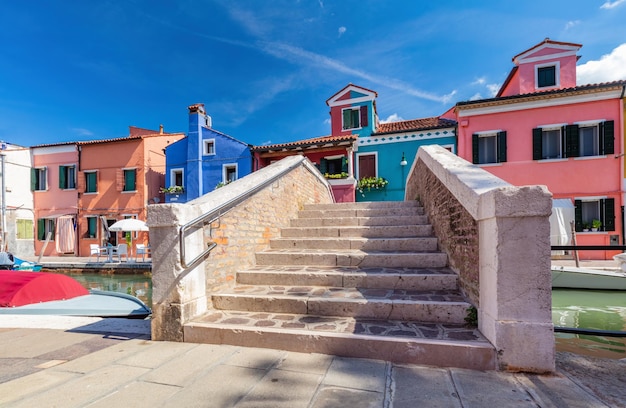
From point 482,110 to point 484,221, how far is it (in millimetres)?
11323

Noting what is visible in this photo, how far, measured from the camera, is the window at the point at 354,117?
13648 millimetres

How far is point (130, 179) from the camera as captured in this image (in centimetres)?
1584

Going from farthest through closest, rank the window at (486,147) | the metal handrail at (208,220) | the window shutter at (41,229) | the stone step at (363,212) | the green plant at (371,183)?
1. the window shutter at (41,229)
2. the green plant at (371,183)
3. the window at (486,147)
4. the stone step at (363,212)
5. the metal handrail at (208,220)

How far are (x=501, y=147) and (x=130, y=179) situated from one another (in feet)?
61.6

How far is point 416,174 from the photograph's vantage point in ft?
19.5

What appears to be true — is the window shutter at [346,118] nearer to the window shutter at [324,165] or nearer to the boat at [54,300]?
the window shutter at [324,165]

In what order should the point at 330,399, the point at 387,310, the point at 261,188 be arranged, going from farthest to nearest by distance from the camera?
the point at 261,188
the point at 387,310
the point at 330,399

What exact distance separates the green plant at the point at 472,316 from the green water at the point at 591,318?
1.49 metres

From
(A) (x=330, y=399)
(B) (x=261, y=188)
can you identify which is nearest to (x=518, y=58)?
(B) (x=261, y=188)

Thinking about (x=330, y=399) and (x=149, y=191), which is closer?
(x=330, y=399)

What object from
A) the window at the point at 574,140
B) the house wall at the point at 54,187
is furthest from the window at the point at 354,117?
the house wall at the point at 54,187

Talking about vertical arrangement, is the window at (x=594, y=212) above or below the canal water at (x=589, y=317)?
above

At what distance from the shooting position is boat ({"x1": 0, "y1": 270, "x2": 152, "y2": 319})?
373cm

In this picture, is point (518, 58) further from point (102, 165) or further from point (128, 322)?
point (102, 165)
